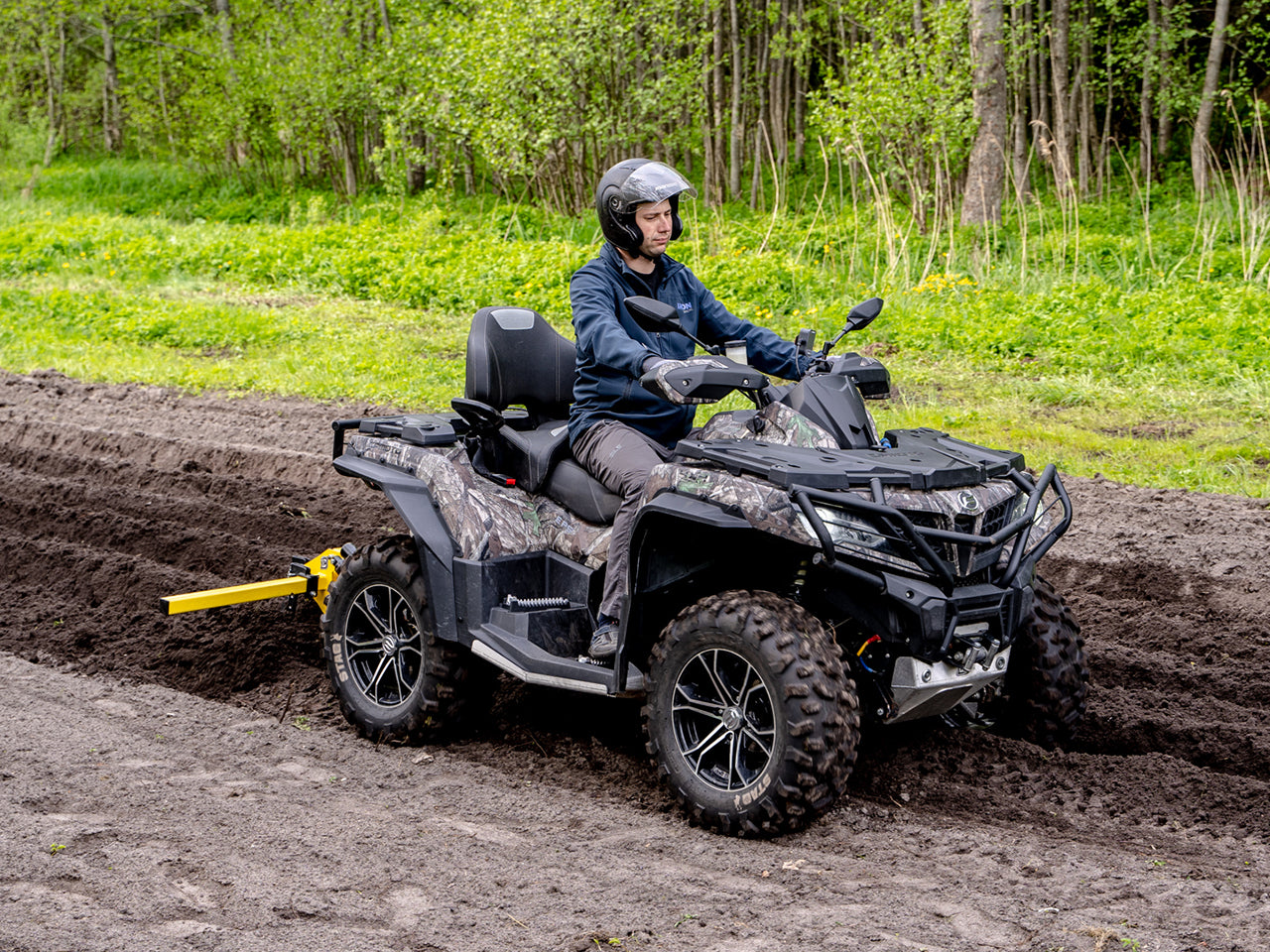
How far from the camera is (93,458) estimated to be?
10.1 m

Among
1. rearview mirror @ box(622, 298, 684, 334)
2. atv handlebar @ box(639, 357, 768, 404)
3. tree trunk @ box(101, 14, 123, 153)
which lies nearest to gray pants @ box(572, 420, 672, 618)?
atv handlebar @ box(639, 357, 768, 404)

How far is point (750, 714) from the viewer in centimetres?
411

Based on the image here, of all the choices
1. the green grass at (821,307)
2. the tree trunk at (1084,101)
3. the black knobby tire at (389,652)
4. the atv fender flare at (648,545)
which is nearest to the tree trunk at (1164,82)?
the tree trunk at (1084,101)

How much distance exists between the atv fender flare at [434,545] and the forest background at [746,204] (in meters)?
5.44

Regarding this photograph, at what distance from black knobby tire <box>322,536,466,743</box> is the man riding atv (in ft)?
2.34

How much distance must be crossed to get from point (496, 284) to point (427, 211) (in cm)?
667

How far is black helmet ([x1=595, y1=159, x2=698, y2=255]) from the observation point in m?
4.78

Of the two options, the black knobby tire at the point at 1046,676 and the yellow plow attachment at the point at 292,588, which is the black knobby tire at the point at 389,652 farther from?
the black knobby tire at the point at 1046,676

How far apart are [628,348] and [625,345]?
0.08 ft

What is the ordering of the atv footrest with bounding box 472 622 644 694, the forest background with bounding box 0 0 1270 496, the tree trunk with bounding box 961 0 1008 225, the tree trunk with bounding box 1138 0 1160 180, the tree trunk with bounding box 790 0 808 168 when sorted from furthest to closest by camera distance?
1. the tree trunk with bounding box 790 0 808 168
2. the tree trunk with bounding box 1138 0 1160 180
3. the tree trunk with bounding box 961 0 1008 225
4. the forest background with bounding box 0 0 1270 496
5. the atv footrest with bounding box 472 622 644 694

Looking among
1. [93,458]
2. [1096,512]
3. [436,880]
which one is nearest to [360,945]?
[436,880]

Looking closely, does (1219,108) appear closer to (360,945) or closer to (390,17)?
(390,17)

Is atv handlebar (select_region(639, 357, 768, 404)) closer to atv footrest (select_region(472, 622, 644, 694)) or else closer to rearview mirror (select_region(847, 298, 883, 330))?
rearview mirror (select_region(847, 298, 883, 330))

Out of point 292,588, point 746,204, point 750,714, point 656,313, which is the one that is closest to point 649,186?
point 656,313
